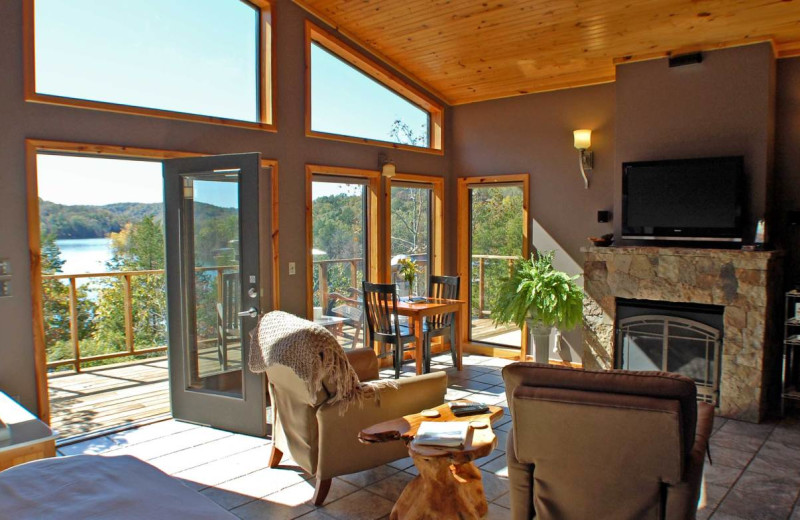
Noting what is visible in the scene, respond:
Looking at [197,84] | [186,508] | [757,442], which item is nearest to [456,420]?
[186,508]

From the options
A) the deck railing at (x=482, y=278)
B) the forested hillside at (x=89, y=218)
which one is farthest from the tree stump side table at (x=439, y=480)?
the forested hillside at (x=89, y=218)

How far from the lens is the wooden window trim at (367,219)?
17.7 ft

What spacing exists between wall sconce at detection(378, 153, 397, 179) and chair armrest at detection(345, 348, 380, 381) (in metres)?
2.40

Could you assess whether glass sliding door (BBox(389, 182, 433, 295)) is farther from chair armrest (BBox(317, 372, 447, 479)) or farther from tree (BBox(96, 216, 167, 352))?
chair armrest (BBox(317, 372, 447, 479))

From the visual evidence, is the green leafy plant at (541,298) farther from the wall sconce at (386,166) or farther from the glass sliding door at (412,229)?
the wall sconce at (386,166)

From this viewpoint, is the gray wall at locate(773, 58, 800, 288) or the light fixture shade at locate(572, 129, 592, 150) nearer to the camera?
the gray wall at locate(773, 58, 800, 288)

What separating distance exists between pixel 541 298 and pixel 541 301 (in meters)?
0.03

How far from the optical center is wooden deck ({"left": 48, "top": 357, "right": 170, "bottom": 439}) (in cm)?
452

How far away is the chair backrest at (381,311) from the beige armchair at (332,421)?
186 cm

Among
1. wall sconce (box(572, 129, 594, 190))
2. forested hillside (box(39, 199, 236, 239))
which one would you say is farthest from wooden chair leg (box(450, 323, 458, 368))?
forested hillside (box(39, 199, 236, 239))

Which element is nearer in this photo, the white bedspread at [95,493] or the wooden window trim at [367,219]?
the white bedspread at [95,493]

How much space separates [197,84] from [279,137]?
2.55 feet

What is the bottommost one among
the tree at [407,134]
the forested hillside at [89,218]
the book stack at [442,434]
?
the book stack at [442,434]

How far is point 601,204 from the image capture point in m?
5.89
